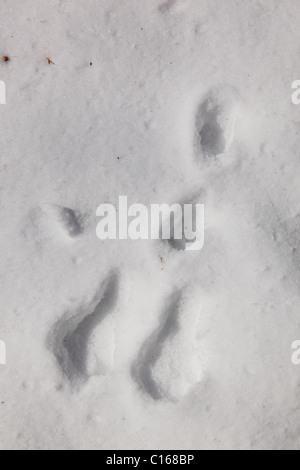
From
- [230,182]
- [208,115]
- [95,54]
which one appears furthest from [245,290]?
[95,54]

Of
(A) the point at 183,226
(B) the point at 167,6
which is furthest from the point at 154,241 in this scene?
(B) the point at 167,6

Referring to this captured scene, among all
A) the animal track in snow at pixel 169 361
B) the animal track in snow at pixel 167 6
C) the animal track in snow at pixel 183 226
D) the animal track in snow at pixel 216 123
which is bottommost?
the animal track in snow at pixel 169 361

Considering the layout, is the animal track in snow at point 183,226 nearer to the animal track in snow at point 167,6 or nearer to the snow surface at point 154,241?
the snow surface at point 154,241

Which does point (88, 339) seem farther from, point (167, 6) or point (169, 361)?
point (167, 6)

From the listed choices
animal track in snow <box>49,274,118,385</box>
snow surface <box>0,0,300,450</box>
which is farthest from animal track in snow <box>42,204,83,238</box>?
animal track in snow <box>49,274,118,385</box>

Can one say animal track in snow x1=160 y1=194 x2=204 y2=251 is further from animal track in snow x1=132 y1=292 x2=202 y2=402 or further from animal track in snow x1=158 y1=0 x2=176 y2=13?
animal track in snow x1=158 y1=0 x2=176 y2=13

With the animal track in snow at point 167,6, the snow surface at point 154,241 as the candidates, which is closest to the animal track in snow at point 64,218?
the snow surface at point 154,241

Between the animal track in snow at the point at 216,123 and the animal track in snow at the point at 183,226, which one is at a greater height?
the animal track in snow at the point at 216,123
